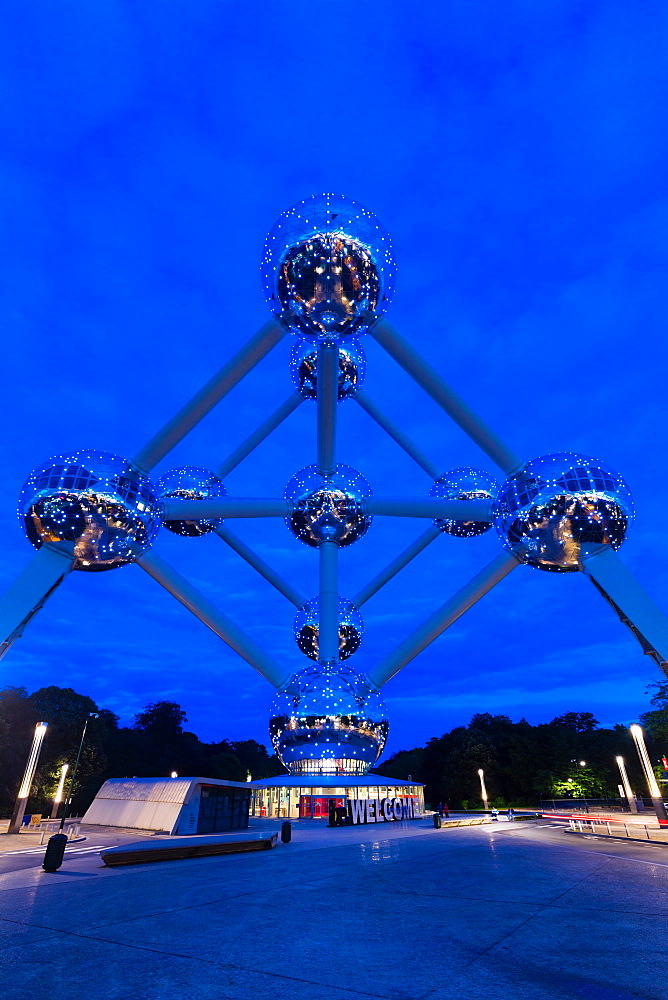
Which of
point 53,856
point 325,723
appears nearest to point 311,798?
point 53,856

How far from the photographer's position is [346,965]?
4.27 meters

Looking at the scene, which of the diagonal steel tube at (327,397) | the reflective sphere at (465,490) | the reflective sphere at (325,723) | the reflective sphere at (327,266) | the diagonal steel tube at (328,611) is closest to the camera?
the reflective sphere at (327,266)

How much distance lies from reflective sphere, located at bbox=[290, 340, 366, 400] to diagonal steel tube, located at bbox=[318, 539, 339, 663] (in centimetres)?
348

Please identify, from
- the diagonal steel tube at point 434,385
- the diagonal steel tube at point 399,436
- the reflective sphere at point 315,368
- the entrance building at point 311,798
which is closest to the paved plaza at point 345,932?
the diagonal steel tube at point 434,385

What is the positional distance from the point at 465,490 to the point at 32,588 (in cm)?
880

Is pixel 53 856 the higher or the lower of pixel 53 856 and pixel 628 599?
the lower

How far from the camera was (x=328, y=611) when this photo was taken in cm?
1010

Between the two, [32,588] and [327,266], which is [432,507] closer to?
[327,266]

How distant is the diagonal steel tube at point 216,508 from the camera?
8.73 metres

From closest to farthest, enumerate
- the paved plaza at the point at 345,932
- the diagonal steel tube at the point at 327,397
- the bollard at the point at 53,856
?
the paved plaza at the point at 345,932 → the diagonal steel tube at the point at 327,397 → the bollard at the point at 53,856

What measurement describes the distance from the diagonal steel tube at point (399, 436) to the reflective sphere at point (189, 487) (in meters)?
3.45

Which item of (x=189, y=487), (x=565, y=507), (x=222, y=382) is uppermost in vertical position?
(x=189, y=487)

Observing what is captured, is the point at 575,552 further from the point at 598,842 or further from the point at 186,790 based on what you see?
the point at 186,790

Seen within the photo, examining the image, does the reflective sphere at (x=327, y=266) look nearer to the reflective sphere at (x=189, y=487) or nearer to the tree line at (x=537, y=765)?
the reflective sphere at (x=189, y=487)
